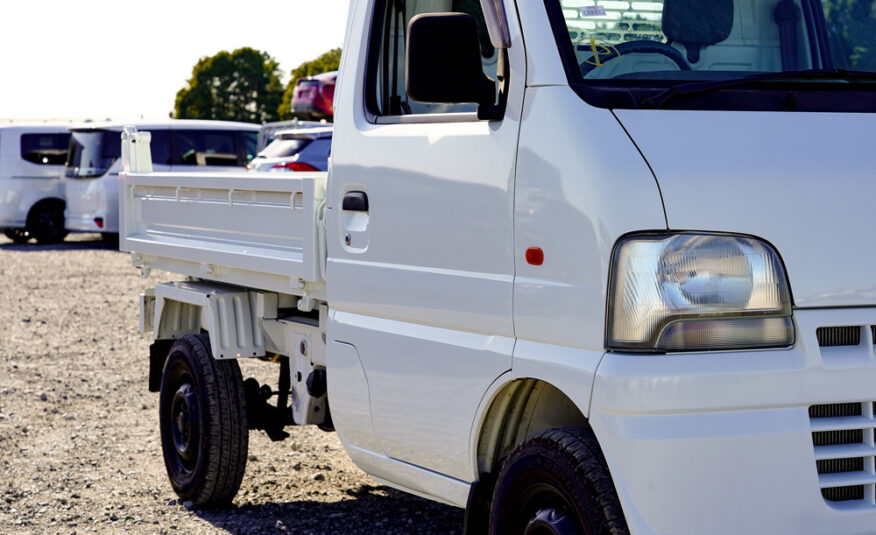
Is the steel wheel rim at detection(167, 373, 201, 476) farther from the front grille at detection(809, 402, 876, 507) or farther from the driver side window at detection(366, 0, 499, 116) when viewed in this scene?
the front grille at detection(809, 402, 876, 507)

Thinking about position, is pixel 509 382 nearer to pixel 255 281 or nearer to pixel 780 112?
pixel 780 112

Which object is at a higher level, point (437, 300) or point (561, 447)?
point (437, 300)

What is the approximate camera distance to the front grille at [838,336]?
124 inches

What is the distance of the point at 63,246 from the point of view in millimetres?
24344

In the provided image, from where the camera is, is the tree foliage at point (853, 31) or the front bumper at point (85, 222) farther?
the front bumper at point (85, 222)

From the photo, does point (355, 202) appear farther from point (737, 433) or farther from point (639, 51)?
point (737, 433)

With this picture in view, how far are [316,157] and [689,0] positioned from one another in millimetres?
14740

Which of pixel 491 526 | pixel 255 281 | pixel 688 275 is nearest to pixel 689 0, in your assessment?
pixel 688 275

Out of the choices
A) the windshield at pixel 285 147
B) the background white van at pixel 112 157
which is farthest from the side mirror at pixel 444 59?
the background white van at pixel 112 157

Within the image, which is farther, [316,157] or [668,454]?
[316,157]

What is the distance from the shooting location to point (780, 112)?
10.8 ft

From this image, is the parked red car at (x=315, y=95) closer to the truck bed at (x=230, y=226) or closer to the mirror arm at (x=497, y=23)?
the truck bed at (x=230, y=226)

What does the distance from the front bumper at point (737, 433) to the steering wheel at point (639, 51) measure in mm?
937

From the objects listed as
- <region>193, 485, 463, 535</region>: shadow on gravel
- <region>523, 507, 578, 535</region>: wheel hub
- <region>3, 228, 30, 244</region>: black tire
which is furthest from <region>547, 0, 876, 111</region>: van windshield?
<region>3, 228, 30, 244</region>: black tire
